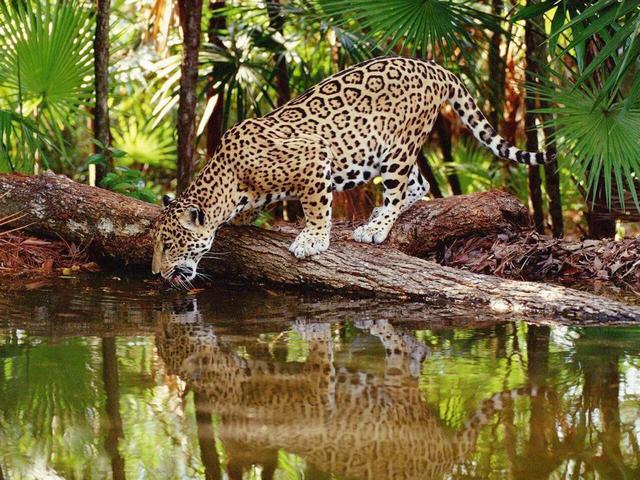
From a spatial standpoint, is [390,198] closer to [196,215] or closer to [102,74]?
[196,215]

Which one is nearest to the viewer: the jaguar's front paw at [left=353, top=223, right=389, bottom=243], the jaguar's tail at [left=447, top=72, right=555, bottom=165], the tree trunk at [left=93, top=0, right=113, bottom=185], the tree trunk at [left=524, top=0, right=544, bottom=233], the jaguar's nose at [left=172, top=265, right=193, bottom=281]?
the jaguar's nose at [left=172, top=265, right=193, bottom=281]

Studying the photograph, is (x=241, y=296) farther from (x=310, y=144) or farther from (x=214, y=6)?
(x=214, y=6)

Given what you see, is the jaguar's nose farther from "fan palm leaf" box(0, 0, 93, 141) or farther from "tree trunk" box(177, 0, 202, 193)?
"fan palm leaf" box(0, 0, 93, 141)

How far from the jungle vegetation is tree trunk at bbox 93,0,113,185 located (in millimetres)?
12

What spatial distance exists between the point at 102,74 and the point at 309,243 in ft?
11.0

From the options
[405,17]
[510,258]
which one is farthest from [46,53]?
[510,258]

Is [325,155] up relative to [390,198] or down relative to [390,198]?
up

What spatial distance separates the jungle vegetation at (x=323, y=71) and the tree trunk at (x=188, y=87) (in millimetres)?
12

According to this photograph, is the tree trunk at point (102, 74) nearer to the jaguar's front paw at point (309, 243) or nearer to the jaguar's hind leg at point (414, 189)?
the jaguar's front paw at point (309, 243)

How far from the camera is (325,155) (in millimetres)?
7453

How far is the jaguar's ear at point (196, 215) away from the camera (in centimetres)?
707

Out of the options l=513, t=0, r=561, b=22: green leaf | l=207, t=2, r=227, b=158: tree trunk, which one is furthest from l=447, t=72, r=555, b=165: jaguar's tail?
l=207, t=2, r=227, b=158: tree trunk

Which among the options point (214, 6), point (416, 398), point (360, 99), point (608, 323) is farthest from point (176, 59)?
point (416, 398)

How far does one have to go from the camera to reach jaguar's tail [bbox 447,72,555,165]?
26.4 ft
